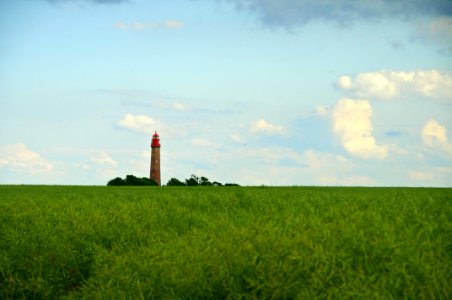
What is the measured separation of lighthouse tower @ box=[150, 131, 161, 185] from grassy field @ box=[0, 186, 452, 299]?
46532mm

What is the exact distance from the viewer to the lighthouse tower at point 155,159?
6118cm

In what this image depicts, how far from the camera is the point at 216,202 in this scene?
607 inches

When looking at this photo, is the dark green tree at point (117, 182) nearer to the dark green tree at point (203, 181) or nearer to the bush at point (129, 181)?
the bush at point (129, 181)

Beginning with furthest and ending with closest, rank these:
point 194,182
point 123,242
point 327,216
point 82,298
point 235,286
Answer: point 194,182 < point 123,242 < point 327,216 < point 82,298 < point 235,286

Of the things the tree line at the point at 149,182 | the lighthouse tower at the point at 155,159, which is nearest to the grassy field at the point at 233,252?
the tree line at the point at 149,182

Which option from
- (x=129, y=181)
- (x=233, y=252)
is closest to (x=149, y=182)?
(x=129, y=181)

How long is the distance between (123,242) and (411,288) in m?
6.92

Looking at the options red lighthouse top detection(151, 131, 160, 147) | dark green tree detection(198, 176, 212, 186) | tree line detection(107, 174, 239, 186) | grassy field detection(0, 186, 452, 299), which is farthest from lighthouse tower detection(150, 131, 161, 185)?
grassy field detection(0, 186, 452, 299)

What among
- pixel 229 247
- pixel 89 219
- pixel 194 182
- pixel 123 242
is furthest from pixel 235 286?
pixel 194 182

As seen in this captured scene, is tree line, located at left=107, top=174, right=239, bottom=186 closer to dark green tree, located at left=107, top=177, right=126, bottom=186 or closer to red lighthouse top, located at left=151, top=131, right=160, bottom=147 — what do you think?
dark green tree, located at left=107, top=177, right=126, bottom=186

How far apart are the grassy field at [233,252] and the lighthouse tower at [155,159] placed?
46.5 meters

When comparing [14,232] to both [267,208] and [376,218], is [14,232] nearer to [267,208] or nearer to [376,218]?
[267,208]

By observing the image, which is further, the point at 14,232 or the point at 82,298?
the point at 14,232

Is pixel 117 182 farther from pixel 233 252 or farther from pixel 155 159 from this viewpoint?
pixel 233 252
